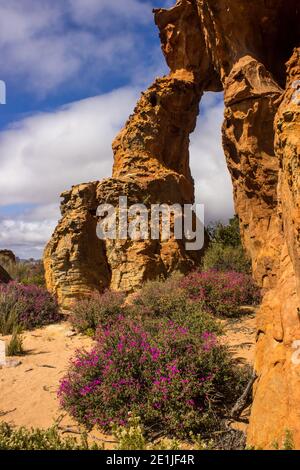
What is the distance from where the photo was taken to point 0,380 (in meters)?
5.88

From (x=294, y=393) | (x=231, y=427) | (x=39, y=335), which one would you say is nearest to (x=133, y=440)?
(x=294, y=393)

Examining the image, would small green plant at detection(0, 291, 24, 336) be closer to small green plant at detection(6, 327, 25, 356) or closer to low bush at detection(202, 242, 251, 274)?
small green plant at detection(6, 327, 25, 356)

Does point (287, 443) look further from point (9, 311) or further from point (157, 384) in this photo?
point (9, 311)

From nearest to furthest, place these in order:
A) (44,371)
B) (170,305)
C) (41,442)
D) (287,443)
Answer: (287,443) < (41,442) < (44,371) < (170,305)

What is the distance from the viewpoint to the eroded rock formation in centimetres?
298

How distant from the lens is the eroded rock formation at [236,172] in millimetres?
2982

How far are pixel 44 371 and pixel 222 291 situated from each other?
4.65 metres

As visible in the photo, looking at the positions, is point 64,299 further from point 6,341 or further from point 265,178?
point 265,178

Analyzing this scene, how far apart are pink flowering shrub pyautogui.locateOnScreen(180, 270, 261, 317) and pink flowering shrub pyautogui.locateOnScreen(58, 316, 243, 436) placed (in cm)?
368

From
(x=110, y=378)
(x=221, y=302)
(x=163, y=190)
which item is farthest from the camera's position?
(x=163, y=190)

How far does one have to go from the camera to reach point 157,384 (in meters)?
4.06

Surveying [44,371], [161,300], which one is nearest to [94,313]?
[161,300]

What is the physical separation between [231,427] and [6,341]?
608cm

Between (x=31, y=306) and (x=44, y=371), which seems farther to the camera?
(x=31, y=306)
